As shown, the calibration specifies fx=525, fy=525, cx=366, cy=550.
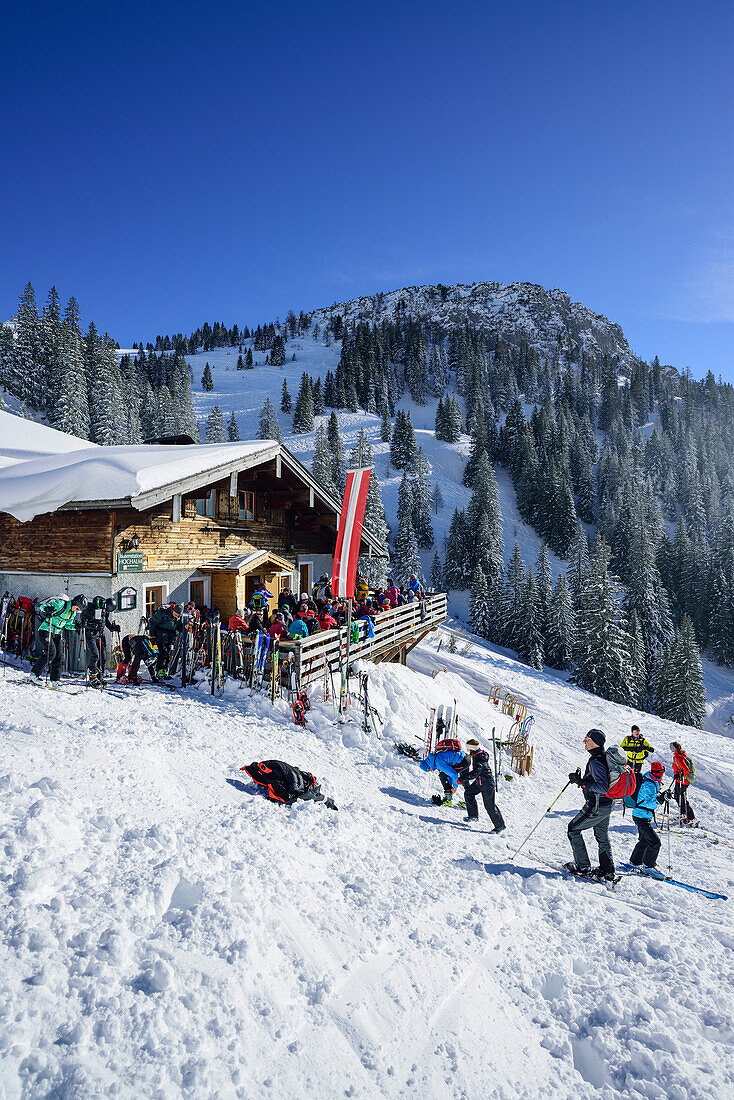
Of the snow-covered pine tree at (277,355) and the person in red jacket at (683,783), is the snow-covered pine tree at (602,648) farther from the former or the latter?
the snow-covered pine tree at (277,355)

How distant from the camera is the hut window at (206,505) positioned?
15.1 m

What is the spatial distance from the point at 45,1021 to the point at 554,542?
272 feet

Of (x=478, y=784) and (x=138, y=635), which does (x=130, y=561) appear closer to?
(x=138, y=635)

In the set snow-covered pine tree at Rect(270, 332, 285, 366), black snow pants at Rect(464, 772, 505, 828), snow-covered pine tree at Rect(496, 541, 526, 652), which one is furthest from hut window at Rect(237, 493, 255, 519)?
snow-covered pine tree at Rect(270, 332, 285, 366)

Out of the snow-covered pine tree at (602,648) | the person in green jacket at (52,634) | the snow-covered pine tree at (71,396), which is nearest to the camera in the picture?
the person in green jacket at (52,634)

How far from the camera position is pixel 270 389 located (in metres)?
119

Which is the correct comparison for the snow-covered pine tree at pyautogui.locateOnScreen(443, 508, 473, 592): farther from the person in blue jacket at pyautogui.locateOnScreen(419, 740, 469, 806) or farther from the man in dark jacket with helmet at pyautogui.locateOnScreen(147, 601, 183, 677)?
the person in blue jacket at pyautogui.locateOnScreen(419, 740, 469, 806)

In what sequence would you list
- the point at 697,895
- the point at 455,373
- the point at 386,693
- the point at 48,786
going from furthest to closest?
the point at 455,373
the point at 386,693
the point at 697,895
the point at 48,786

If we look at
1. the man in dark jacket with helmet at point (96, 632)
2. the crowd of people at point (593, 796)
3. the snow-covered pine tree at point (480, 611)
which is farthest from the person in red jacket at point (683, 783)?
the snow-covered pine tree at point (480, 611)

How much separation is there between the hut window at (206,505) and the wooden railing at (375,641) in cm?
542

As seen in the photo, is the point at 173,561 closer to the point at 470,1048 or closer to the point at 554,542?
the point at 470,1048

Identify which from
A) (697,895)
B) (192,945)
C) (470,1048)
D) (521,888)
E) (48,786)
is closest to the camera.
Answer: (470,1048)

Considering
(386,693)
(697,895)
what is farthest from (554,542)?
(697,895)

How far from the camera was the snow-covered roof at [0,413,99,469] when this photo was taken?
17.4m
